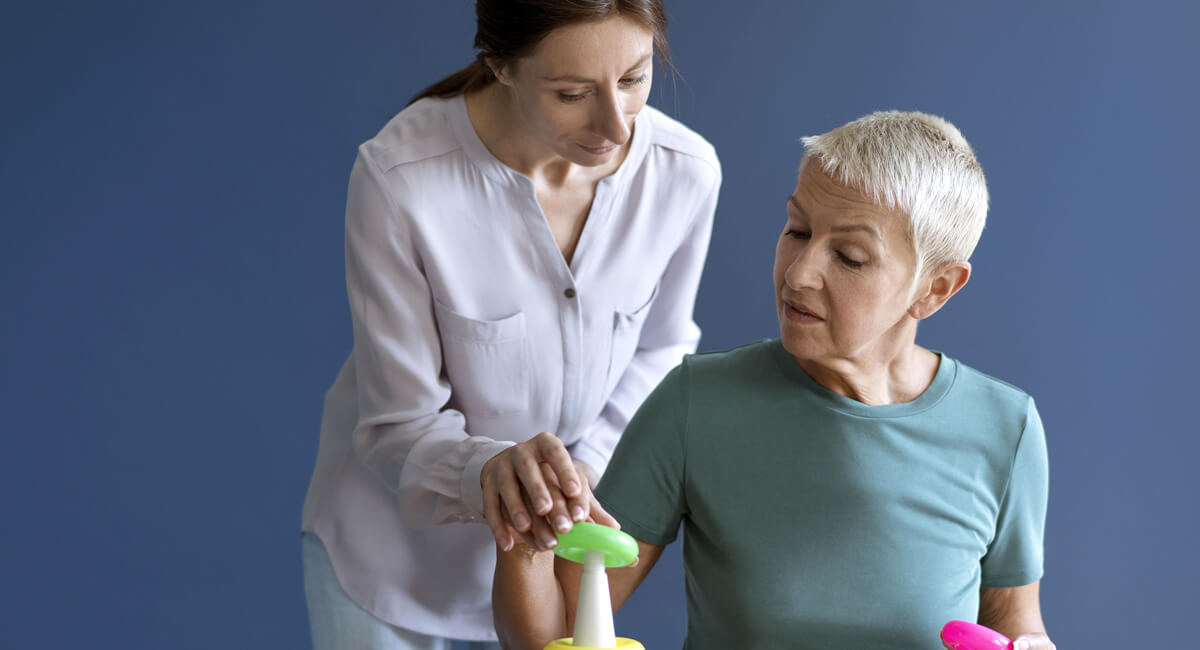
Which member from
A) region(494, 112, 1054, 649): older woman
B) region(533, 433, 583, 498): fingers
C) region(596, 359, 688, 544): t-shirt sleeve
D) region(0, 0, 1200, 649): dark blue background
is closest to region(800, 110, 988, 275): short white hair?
region(494, 112, 1054, 649): older woman

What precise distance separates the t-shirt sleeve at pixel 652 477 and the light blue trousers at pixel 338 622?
16.5 inches

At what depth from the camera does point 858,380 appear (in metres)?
1.32

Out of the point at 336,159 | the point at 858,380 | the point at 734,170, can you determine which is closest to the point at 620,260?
the point at 858,380

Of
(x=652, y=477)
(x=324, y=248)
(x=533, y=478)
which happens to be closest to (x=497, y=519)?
(x=533, y=478)

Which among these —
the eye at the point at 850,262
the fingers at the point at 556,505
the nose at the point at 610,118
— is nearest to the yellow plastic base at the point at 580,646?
the fingers at the point at 556,505

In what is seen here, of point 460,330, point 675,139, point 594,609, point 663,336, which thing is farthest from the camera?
point 663,336

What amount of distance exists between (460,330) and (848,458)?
517 mm

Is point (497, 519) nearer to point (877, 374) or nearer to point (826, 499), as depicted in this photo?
point (826, 499)

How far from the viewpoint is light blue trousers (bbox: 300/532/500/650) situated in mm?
1507

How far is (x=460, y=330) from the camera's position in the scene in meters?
1.46

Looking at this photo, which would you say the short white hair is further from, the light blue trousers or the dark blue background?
the dark blue background

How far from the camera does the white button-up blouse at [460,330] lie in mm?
1411

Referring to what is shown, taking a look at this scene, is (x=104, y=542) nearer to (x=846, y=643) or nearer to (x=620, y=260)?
(x=620, y=260)

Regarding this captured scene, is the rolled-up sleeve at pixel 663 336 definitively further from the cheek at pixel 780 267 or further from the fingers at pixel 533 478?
the fingers at pixel 533 478
